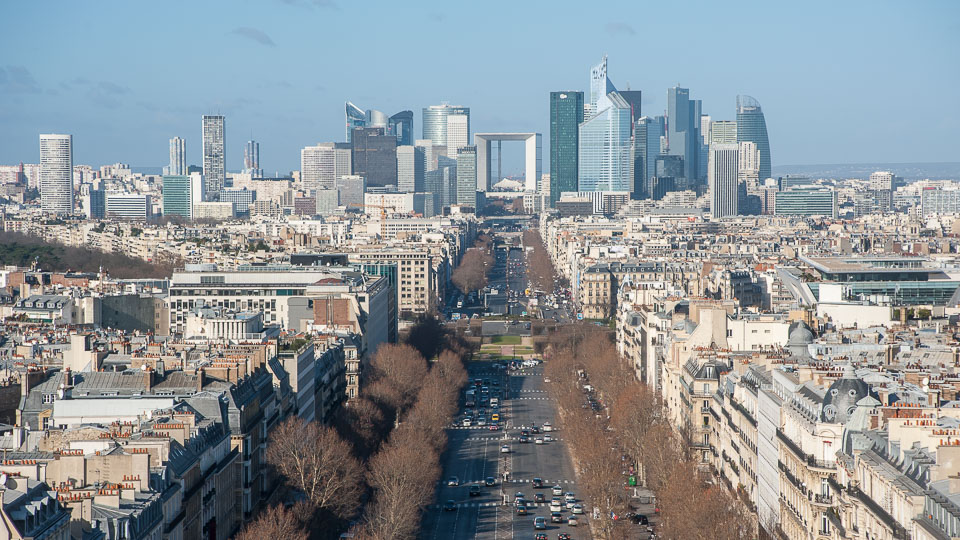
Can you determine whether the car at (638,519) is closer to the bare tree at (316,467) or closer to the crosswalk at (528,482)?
the crosswalk at (528,482)

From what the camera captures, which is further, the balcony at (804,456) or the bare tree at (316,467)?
the bare tree at (316,467)

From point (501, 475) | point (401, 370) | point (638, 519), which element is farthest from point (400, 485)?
point (401, 370)

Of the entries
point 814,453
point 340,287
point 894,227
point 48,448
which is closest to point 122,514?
point 48,448

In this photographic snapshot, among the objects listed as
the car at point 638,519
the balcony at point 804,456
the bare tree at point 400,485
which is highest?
the balcony at point 804,456

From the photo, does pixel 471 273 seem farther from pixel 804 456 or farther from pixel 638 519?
pixel 804 456

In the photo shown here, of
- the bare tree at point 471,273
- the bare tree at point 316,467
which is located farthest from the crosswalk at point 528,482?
the bare tree at point 471,273

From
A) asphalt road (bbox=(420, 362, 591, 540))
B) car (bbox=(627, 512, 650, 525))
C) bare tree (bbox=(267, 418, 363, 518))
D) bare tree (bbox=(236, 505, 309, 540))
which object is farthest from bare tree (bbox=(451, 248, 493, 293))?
bare tree (bbox=(236, 505, 309, 540))

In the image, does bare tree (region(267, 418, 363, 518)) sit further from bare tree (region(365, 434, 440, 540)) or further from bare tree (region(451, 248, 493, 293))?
bare tree (region(451, 248, 493, 293))
